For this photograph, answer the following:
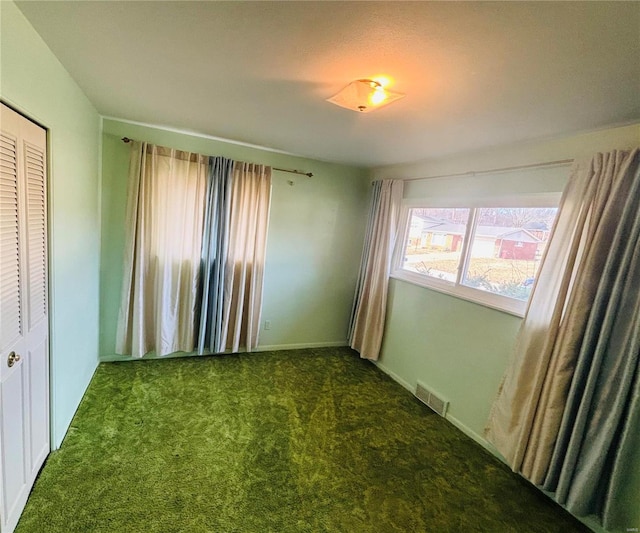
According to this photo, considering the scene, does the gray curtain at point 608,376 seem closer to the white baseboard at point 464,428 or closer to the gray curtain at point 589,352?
the gray curtain at point 589,352

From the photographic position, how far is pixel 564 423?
5.53 ft

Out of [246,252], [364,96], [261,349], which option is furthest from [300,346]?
[364,96]

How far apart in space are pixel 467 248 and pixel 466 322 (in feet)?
2.13

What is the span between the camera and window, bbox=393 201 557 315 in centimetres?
217

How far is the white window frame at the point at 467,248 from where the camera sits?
215 centimetres

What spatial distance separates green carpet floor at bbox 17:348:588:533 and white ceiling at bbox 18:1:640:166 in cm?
226

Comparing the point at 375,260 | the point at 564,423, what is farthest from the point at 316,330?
the point at 564,423

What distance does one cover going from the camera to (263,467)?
1.91m

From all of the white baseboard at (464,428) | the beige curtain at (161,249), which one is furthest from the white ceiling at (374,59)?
the white baseboard at (464,428)

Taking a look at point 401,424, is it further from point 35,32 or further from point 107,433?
point 35,32

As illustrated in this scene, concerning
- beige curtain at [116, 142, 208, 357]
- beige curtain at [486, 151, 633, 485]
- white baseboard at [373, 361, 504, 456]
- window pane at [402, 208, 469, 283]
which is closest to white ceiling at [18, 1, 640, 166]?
beige curtain at [486, 151, 633, 485]

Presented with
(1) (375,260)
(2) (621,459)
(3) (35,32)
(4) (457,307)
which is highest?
(3) (35,32)

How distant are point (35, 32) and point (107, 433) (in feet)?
7.56

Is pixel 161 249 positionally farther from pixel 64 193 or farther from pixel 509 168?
pixel 509 168
